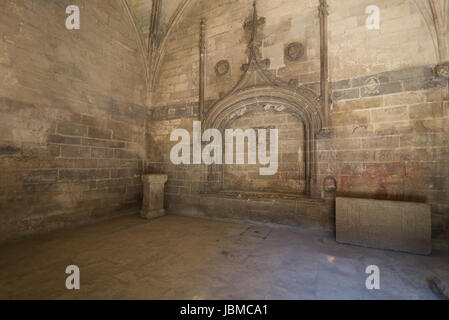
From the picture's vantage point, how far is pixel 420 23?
3197mm

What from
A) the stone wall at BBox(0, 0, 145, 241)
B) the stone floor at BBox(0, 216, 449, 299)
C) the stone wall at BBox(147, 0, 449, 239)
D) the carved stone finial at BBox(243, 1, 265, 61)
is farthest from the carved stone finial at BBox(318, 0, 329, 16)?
the stone wall at BBox(0, 0, 145, 241)

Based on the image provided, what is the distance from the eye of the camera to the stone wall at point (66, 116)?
320cm

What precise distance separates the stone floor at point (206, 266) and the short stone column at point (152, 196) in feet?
3.12

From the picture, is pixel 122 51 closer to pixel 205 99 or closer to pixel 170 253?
Answer: pixel 205 99

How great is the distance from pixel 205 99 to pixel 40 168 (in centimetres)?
339

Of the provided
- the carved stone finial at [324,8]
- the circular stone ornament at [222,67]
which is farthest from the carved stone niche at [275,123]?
the carved stone finial at [324,8]

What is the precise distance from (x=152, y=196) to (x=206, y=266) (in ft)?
8.58

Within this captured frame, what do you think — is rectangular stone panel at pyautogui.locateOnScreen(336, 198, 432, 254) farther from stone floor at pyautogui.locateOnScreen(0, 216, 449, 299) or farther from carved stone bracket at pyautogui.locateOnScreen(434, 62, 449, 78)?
carved stone bracket at pyautogui.locateOnScreen(434, 62, 449, 78)

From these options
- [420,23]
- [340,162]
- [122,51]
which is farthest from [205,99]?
[420,23]

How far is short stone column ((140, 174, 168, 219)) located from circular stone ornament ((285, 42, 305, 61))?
12.0ft

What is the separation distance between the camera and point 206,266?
242 centimetres

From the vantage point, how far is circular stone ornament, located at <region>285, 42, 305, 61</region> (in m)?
3.94

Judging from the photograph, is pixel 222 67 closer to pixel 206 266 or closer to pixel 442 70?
pixel 442 70
